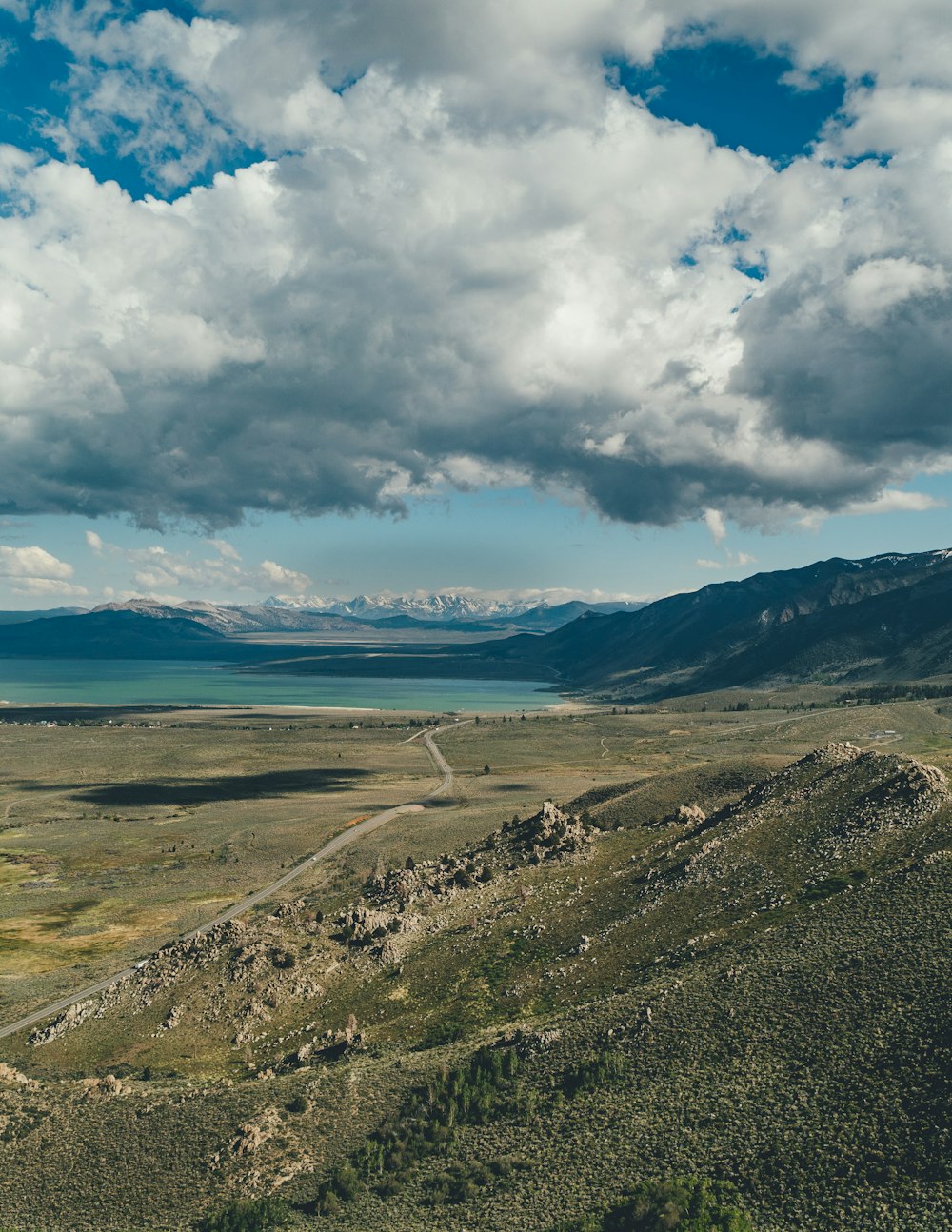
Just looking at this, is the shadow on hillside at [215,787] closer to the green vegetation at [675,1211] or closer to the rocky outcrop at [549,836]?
the rocky outcrop at [549,836]

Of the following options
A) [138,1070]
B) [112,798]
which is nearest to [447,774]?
[112,798]

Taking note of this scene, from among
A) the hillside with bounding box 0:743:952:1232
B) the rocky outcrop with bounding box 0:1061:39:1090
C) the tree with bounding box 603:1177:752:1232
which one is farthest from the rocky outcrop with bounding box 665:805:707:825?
the rocky outcrop with bounding box 0:1061:39:1090

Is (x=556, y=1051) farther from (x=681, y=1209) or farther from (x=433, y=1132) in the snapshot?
(x=681, y=1209)

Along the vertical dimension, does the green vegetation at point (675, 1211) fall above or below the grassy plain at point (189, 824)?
above

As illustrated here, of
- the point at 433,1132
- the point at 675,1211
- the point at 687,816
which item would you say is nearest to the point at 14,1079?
the point at 433,1132

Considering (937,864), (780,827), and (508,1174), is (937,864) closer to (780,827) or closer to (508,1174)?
(780,827)

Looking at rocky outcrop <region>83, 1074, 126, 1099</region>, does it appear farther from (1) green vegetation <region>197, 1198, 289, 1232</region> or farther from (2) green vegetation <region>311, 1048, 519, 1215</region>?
(2) green vegetation <region>311, 1048, 519, 1215</region>

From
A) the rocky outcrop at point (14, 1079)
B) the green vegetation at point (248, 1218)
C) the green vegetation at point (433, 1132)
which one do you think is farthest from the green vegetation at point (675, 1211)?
the rocky outcrop at point (14, 1079)
